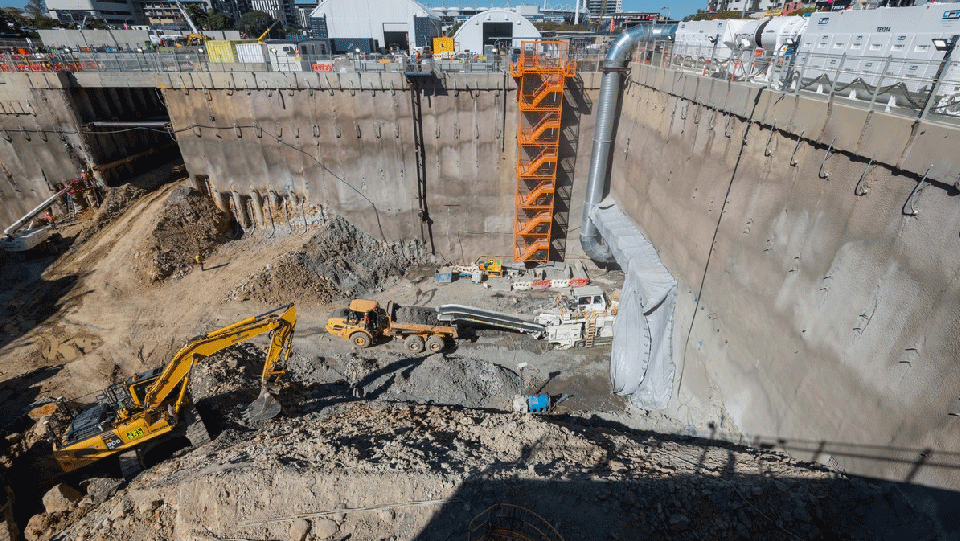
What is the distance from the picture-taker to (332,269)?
21906mm

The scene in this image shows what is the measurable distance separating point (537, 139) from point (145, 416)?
18.0 meters

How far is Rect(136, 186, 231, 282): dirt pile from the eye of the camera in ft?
67.0

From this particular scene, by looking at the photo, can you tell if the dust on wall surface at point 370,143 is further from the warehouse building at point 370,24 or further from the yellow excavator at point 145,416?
the warehouse building at point 370,24

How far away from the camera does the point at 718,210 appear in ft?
42.7

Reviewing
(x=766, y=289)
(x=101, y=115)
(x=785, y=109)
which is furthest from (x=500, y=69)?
(x=101, y=115)

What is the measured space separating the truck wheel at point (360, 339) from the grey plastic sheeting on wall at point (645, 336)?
932 cm

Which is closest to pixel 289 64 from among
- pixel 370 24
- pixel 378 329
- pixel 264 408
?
pixel 378 329

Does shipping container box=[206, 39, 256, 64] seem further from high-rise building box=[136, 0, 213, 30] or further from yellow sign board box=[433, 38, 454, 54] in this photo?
high-rise building box=[136, 0, 213, 30]

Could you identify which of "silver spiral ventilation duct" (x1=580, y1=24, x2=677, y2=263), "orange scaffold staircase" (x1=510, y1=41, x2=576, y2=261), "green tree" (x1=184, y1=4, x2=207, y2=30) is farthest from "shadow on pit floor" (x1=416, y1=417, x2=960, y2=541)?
"green tree" (x1=184, y1=4, x2=207, y2=30)

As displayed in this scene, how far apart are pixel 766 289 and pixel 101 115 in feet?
100

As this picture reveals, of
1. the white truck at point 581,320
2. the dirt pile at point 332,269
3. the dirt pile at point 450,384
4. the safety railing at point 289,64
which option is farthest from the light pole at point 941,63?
the dirt pile at point 332,269

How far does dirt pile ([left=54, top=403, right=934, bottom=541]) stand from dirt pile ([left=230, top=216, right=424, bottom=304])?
32.9ft

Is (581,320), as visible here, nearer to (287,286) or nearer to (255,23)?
(287,286)

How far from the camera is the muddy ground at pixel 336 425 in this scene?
8609 mm
